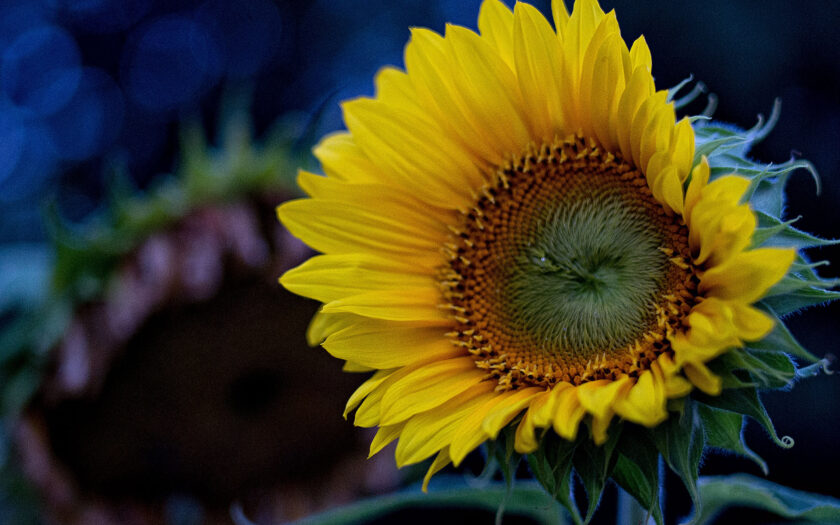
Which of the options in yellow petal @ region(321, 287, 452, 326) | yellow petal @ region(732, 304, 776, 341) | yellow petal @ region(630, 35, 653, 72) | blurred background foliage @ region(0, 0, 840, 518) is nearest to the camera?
yellow petal @ region(732, 304, 776, 341)

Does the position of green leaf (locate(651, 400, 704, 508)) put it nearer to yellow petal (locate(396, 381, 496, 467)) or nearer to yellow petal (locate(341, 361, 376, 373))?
yellow petal (locate(396, 381, 496, 467))

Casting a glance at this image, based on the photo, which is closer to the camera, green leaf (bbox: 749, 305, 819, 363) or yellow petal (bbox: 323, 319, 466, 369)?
green leaf (bbox: 749, 305, 819, 363)

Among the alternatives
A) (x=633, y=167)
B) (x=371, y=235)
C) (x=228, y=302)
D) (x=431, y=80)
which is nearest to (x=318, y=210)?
(x=371, y=235)

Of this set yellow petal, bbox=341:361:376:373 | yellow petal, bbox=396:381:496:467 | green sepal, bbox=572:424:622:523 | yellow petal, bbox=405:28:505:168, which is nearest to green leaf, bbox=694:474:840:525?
green sepal, bbox=572:424:622:523

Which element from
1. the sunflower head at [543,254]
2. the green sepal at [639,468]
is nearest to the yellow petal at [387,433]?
the sunflower head at [543,254]

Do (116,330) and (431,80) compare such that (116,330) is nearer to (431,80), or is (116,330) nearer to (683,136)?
(431,80)
